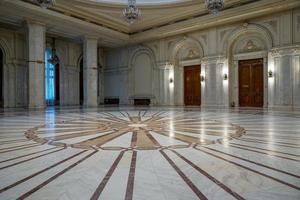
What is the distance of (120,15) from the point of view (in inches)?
512

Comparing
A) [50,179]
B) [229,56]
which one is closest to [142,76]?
[229,56]

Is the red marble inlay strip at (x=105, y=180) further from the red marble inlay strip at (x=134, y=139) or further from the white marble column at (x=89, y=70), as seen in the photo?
the white marble column at (x=89, y=70)

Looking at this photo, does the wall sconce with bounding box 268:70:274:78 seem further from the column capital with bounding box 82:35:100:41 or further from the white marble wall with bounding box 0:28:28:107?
the white marble wall with bounding box 0:28:28:107

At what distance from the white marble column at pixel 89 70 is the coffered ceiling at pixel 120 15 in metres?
0.62

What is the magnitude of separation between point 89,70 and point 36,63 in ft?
10.8

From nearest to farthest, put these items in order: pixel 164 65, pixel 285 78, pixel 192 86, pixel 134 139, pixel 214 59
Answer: pixel 134 139 → pixel 285 78 → pixel 214 59 → pixel 192 86 → pixel 164 65

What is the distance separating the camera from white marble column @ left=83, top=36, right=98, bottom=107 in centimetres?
1376

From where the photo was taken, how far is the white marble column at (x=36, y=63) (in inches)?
430

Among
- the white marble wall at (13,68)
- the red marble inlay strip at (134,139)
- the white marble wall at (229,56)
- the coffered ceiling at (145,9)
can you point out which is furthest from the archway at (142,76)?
the red marble inlay strip at (134,139)

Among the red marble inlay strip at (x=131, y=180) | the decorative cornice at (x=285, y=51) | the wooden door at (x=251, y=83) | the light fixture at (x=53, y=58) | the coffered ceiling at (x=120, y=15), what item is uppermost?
the coffered ceiling at (x=120, y=15)

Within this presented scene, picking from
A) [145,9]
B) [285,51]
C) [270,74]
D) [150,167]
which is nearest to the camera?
[150,167]

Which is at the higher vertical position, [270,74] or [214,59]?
[214,59]

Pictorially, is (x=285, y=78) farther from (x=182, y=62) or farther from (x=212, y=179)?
(x=212, y=179)

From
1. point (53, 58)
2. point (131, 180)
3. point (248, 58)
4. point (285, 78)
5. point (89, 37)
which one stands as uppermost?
point (89, 37)
